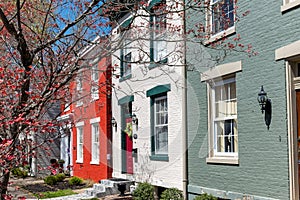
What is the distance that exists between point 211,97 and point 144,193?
4.06m

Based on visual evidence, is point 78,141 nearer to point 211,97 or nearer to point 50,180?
point 50,180

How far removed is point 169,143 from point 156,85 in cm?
218

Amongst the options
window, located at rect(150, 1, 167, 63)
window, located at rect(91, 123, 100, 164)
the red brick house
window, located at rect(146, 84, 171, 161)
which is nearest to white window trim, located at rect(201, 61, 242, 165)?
window, located at rect(150, 1, 167, 63)

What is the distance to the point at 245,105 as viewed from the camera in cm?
976

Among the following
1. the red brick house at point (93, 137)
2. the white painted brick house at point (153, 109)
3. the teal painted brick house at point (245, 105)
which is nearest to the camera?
the teal painted brick house at point (245, 105)

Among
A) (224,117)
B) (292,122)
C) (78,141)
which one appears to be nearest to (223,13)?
(224,117)

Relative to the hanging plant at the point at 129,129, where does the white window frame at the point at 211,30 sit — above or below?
above

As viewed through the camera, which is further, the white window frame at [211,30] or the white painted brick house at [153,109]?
the white painted brick house at [153,109]

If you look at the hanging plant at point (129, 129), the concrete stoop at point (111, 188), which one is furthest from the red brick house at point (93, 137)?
the hanging plant at point (129, 129)

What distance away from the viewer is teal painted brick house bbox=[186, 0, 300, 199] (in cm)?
852

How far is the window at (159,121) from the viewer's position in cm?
1373

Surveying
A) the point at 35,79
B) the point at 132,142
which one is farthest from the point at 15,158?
the point at 132,142

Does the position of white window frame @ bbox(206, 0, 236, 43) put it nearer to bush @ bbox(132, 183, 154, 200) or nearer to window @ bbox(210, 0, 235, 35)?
window @ bbox(210, 0, 235, 35)

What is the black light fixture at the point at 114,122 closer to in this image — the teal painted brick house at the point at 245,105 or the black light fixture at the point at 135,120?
the black light fixture at the point at 135,120
